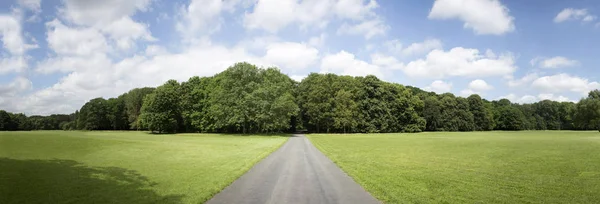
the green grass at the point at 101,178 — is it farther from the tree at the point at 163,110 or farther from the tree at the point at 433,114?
the tree at the point at 433,114

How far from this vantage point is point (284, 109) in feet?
225

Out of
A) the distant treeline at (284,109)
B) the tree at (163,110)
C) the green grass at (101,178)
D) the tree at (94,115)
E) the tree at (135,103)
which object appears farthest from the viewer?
the tree at (94,115)

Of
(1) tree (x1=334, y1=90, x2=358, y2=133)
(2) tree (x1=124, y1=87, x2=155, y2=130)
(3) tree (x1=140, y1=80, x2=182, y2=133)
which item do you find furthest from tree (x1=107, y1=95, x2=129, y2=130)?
(1) tree (x1=334, y1=90, x2=358, y2=133)

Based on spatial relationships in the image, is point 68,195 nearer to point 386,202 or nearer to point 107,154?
point 386,202

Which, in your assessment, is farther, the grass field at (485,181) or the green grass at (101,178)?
the grass field at (485,181)

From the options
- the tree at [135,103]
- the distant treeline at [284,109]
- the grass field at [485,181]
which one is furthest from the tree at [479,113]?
the tree at [135,103]

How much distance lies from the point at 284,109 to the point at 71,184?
2203 inches

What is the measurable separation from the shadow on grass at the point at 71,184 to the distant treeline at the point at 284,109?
48.9 m

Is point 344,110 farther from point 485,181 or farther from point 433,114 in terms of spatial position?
point 485,181

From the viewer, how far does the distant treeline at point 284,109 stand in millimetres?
69438

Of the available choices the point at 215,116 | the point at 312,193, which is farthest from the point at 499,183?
the point at 215,116

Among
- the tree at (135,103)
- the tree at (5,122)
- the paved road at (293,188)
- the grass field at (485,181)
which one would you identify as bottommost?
the grass field at (485,181)

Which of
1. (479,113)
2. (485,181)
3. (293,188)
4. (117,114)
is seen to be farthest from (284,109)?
(479,113)

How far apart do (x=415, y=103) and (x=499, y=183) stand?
306 ft
